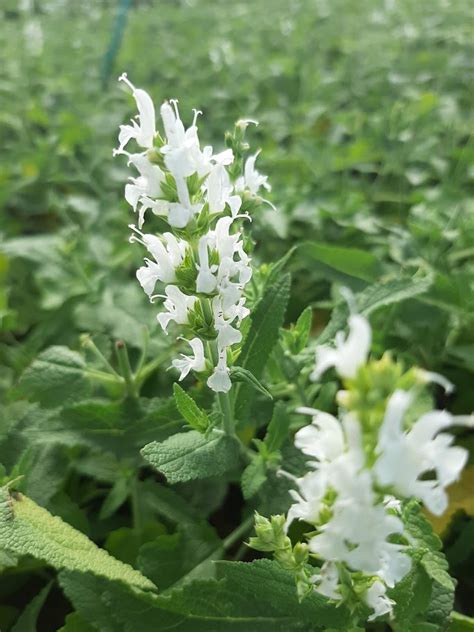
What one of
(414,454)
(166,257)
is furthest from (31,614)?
(414,454)

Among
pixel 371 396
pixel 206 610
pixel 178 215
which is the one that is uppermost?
pixel 178 215

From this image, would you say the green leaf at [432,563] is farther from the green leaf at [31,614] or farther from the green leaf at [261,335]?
the green leaf at [31,614]

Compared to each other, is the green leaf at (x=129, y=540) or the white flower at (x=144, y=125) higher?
the white flower at (x=144, y=125)

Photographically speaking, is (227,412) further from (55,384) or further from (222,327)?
(55,384)

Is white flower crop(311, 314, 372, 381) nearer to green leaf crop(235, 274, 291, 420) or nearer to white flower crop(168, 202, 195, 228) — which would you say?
white flower crop(168, 202, 195, 228)

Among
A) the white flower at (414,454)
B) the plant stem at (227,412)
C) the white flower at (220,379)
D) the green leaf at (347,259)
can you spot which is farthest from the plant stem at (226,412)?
the green leaf at (347,259)

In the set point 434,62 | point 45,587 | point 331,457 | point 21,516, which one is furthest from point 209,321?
point 434,62

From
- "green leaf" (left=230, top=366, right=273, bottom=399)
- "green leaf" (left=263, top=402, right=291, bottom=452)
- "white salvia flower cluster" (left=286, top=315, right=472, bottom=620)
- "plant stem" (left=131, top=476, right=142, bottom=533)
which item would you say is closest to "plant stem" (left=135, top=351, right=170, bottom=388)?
"plant stem" (left=131, top=476, right=142, bottom=533)

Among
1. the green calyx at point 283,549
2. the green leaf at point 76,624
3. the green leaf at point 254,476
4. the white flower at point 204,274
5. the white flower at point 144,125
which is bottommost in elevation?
the green leaf at point 76,624
